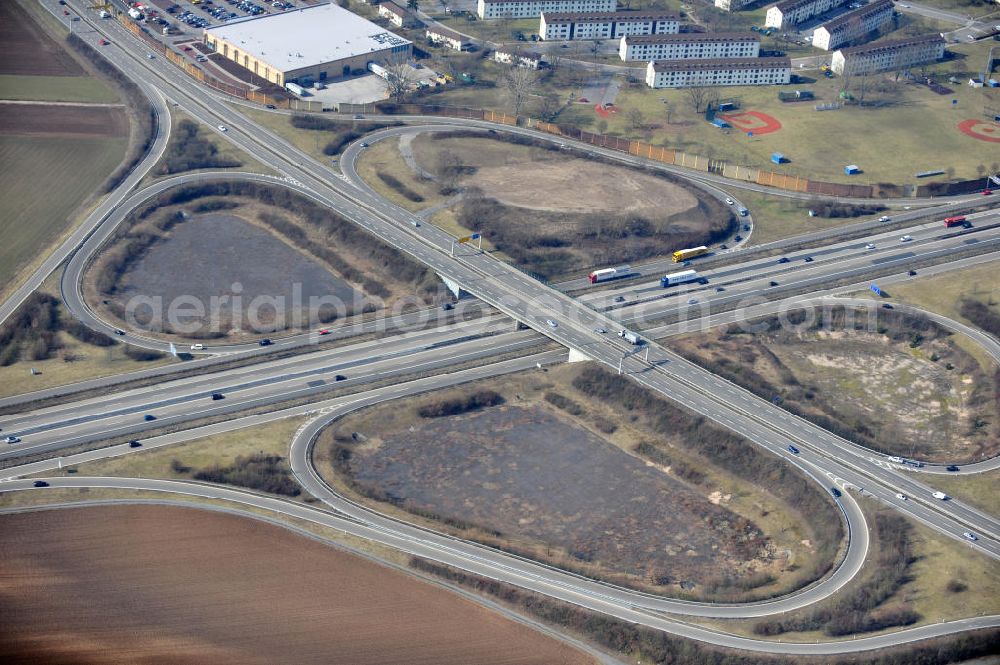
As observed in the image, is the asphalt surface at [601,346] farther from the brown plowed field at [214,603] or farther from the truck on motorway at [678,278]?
the brown plowed field at [214,603]

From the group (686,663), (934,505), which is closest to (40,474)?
(686,663)

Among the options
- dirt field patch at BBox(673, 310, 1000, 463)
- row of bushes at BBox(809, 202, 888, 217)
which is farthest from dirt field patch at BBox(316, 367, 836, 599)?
row of bushes at BBox(809, 202, 888, 217)

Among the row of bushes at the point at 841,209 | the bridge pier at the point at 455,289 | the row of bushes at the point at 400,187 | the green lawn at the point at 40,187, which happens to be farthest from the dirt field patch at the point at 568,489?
the green lawn at the point at 40,187

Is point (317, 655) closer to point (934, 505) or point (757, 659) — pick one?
point (757, 659)

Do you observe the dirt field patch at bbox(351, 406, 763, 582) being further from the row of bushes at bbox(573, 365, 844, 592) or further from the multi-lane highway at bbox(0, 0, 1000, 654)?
the multi-lane highway at bbox(0, 0, 1000, 654)

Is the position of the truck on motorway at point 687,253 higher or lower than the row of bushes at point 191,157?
lower

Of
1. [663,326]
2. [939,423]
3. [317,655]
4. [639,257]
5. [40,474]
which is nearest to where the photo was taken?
[317,655]
